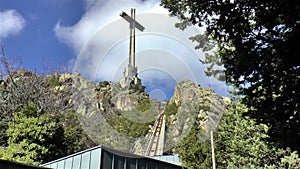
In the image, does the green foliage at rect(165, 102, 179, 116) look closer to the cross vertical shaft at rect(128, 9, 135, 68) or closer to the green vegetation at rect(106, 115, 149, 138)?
the green vegetation at rect(106, 115, 149, 138)

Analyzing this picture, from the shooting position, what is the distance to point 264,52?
5.91m

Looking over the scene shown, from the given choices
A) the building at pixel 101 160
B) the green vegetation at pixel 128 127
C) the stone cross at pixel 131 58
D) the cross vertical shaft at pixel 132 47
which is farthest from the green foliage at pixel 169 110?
the building at pixel 101 160

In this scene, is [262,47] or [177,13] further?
[177,13]

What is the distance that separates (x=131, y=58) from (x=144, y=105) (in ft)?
15.5

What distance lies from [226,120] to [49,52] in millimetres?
15475

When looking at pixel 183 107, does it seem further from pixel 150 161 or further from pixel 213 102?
pixel 150 161

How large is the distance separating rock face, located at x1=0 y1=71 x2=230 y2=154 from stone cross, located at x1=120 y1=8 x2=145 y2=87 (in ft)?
2.51

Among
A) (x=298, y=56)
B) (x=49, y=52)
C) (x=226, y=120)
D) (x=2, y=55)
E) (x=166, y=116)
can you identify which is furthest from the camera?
(x=166, y=116)

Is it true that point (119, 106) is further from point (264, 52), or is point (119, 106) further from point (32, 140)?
point (264, 52)

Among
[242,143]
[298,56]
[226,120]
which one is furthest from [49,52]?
[298,56]

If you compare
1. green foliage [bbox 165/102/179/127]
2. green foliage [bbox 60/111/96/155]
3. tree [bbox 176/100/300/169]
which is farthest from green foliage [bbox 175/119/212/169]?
green foliage [bbox 165/102/179/127]

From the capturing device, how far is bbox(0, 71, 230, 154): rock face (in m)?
23.1

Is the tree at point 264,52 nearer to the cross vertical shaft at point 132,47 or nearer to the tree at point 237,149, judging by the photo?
the tree at point 237,149

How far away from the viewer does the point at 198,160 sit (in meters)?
16.3
